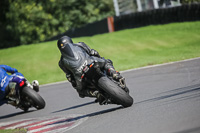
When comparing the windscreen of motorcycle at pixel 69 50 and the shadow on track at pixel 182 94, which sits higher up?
the windscreen of motorcycle at pixel 69 50

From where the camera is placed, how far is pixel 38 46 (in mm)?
27406

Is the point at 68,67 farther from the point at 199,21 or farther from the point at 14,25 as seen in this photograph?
the point at 14,25

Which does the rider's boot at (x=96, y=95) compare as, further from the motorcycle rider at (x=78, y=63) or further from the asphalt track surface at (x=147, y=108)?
the asphalt track surface at (x=147, y=108)

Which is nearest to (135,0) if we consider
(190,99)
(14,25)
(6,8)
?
(14,25)

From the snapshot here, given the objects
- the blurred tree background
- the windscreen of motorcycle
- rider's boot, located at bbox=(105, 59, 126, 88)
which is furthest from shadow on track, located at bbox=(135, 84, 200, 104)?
the blurred tree background

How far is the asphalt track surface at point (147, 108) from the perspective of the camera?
611 cm

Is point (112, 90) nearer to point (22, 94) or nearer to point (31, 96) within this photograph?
point (31, 96)

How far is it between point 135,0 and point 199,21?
17.6 meters

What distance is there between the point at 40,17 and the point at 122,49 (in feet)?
125

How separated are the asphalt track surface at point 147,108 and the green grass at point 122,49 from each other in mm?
6782

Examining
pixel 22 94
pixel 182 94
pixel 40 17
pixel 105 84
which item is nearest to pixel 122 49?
pixel 22 94

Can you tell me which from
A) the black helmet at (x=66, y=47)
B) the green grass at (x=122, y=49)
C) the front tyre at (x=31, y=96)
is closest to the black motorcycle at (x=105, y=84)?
the black helmet at (x=66, y=47)

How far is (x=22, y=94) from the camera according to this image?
33.5 ft

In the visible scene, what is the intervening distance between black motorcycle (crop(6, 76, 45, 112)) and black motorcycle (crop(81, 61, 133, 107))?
2350mm
